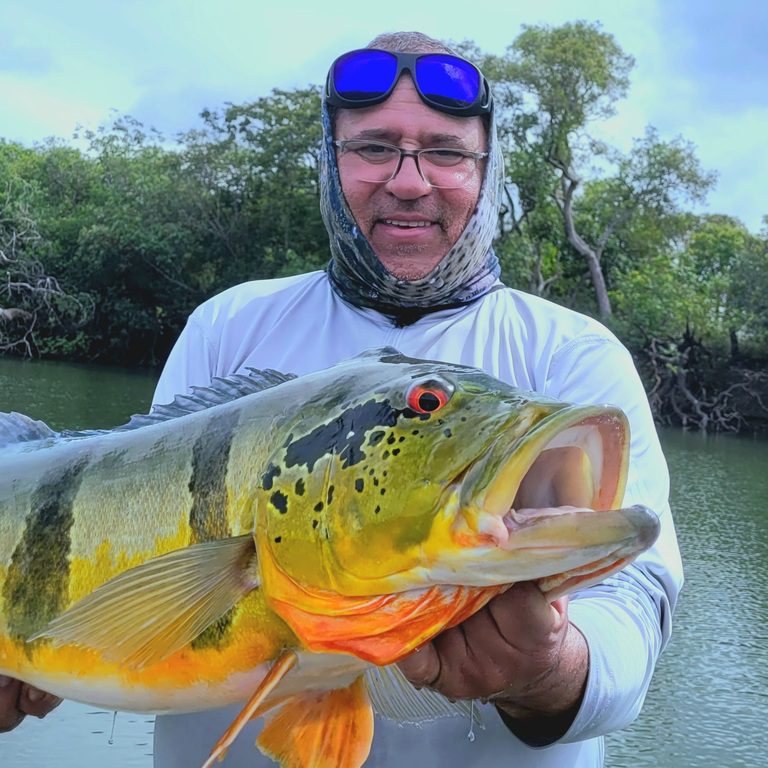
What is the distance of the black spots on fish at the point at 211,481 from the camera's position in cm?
161

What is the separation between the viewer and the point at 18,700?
6.82 feet

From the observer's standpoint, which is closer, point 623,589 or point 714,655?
point 623,589

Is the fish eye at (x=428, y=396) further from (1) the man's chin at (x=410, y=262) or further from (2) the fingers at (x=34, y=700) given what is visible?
(2) the fingers at (x=34, y=700)

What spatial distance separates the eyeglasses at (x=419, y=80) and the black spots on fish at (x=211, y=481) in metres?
1.13

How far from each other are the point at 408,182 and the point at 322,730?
4.34ft

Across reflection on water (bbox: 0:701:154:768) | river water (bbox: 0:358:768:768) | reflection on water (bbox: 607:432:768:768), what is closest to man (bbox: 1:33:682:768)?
reflection on water (bbox: 0:701:154:768)

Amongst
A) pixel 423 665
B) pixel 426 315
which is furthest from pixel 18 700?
pixel 426 315

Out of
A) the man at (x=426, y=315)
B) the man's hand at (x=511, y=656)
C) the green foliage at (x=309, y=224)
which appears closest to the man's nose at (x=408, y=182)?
the man at (x=426, y=315)

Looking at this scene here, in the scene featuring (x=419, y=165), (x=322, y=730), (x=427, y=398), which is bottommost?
(x=322, y=730)

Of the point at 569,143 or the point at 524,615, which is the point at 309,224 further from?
the point at 524,615

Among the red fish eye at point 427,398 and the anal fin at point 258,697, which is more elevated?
the red fish eye at point 427,398

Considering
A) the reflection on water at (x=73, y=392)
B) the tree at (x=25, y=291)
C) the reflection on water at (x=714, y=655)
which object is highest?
the tree at (x=25, y=291)

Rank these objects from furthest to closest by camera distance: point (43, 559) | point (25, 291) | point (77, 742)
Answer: point (25, 291) → point (77, 742) → point (43, 559)

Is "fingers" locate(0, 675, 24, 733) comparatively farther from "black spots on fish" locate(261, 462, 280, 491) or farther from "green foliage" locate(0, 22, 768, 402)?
"green foliage" locate(0, 22, 768, 402)
